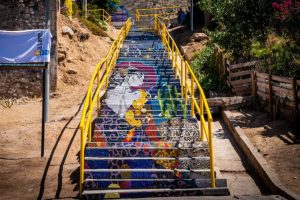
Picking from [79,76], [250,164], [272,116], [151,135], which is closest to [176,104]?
[151,135]

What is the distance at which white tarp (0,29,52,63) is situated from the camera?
10.5 metres

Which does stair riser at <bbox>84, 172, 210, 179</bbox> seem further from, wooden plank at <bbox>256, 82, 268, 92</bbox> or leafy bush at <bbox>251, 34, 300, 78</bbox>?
leafy bush at <bbox>251, 34, 300, 78</bbox>

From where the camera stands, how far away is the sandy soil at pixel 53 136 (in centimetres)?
797

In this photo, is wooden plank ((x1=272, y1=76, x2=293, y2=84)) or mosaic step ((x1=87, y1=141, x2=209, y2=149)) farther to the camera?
wooden plank ((x1=272, y1=76, x2=293, y2=84))

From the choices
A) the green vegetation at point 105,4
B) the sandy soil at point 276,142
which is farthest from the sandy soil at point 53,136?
the green vegetation at point 105,4

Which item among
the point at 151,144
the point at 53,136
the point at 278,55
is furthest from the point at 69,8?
the point at 151,144

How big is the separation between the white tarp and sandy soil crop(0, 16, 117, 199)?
2.34 m

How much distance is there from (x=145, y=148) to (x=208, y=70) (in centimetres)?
1024

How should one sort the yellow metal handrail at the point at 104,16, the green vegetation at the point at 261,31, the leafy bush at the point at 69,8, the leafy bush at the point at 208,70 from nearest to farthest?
the green vegetation at the point at 261,31, the leafy bush at the point at 208,70, the leafy bush at the point at 69,8, the yellow metal handrail at the point at 104,16

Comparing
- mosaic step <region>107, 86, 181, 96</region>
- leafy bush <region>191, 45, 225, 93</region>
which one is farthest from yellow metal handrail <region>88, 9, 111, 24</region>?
mosaic step <region>107, 86, 181, 96</region>

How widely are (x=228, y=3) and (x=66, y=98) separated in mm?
7872

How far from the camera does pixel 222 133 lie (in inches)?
447

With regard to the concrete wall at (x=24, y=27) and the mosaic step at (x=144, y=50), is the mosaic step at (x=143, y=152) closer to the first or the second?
the concrete wall at (x=24, y=27)

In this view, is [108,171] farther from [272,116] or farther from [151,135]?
[272,116]
